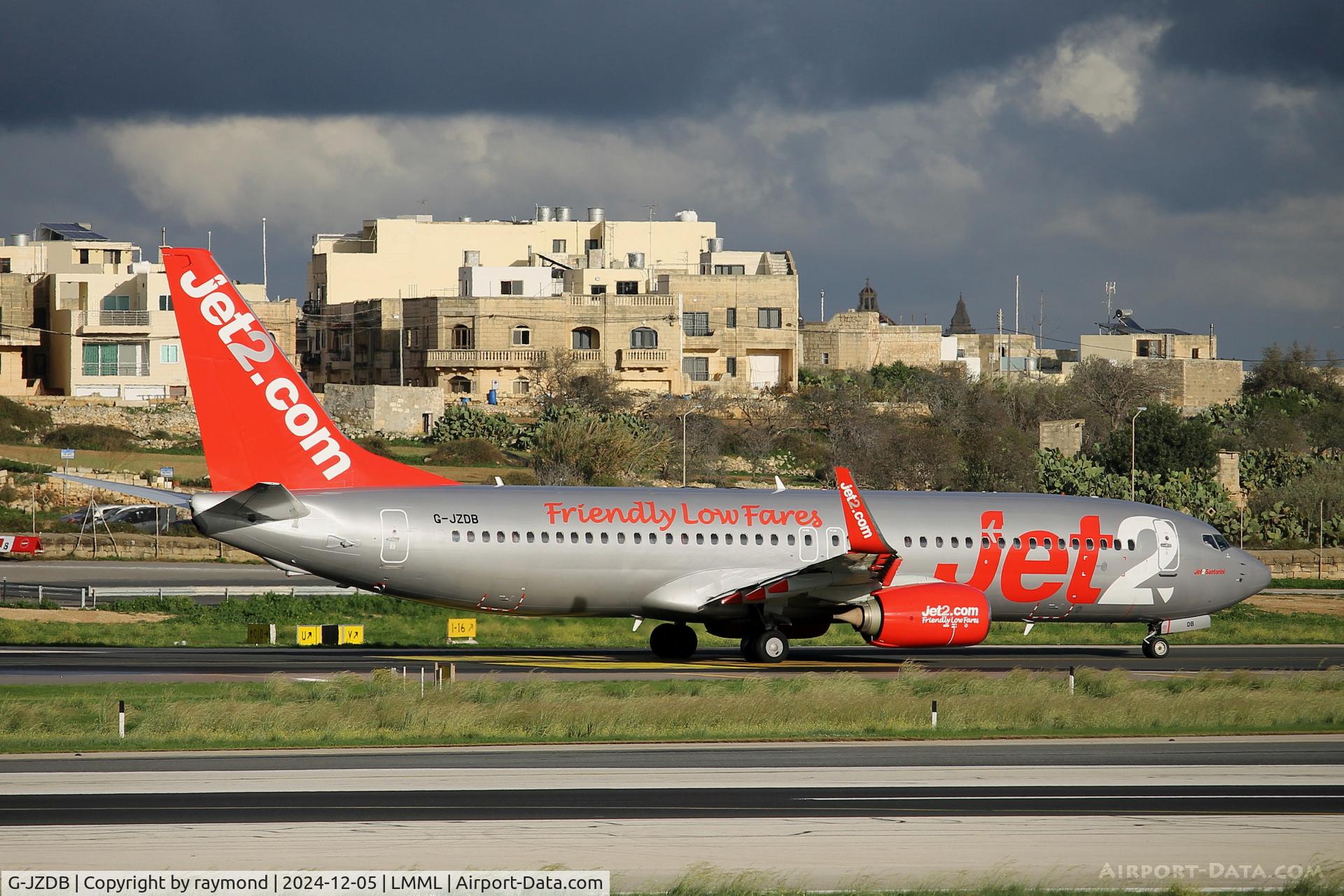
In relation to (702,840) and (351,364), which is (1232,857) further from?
(351,364)

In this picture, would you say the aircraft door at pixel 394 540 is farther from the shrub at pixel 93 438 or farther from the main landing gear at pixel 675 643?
the shrub at pixel 93 438

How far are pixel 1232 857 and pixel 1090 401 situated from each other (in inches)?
4144

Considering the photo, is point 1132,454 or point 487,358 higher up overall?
point 487,358

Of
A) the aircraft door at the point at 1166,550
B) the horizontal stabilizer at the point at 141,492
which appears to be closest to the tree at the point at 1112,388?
the aircraft door at the point at 1166,550

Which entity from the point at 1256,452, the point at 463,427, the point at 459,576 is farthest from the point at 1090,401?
the point at 459,576

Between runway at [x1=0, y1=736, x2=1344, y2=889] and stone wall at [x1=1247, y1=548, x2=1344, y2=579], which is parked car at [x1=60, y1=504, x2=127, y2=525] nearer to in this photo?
runway at [x1=0, y1=736, x2=1344, y2=889]

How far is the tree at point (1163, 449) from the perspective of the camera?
85.9 m

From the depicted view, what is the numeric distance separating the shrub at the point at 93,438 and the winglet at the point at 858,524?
5554 cm

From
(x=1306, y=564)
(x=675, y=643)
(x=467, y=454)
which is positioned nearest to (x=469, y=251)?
(x=467, y=454)

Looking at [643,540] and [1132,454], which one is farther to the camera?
[1132,454]

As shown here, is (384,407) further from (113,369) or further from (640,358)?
(640,358)

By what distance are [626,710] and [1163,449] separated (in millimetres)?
67993

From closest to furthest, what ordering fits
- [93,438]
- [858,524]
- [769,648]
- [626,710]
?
1. [626,710]
2. [858,524]
3. [769,648]
4. [93,438]

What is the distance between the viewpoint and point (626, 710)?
2473 centimetres
